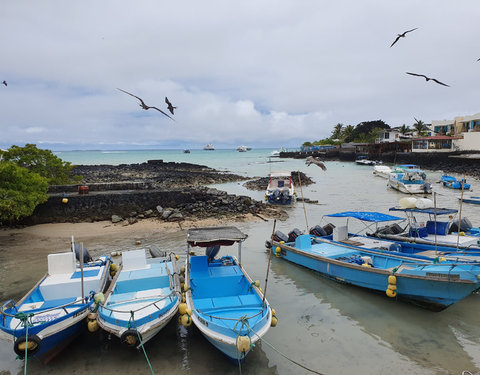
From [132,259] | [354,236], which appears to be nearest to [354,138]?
[354,236]

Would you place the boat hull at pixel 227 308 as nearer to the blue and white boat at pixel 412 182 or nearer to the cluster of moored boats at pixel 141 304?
the cluster of moored boats at pixel 141 304

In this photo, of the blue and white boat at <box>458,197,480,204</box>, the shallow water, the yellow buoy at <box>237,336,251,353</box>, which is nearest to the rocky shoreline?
the shallow water

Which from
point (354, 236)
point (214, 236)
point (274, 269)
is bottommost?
point (274, 269)

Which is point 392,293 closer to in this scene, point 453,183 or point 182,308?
point 182,308

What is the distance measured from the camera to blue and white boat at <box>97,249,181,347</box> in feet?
22.3

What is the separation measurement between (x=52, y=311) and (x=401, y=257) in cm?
1002

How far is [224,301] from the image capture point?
26.5 ft

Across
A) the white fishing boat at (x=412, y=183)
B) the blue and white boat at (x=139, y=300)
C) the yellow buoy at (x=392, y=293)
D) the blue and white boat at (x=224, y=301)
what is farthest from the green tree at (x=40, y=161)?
the white fishing boat at (x=412, y=183)

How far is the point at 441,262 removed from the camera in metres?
9.60

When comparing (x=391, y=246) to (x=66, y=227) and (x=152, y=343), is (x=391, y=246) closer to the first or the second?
(x=152, y=343)

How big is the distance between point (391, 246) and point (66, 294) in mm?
10592

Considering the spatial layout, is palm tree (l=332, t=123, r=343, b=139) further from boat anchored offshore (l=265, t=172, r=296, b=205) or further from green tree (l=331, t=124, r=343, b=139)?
boat anchored offshore (l=265, t=172, r=296, b=205)

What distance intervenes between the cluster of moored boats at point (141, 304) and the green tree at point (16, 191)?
8.30 m

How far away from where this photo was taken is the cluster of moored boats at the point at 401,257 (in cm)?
862
